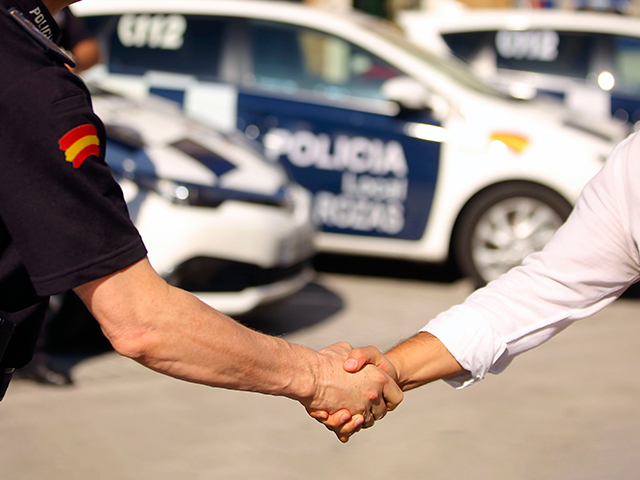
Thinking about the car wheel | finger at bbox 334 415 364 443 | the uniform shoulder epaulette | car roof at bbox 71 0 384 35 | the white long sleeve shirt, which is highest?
the uniform shoulder epaulette

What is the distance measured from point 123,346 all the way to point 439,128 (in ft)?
12.8

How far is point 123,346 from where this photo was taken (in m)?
1.36

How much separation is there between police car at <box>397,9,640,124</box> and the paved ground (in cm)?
379

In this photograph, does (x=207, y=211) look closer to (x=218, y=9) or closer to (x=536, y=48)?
(x=218, y=9)

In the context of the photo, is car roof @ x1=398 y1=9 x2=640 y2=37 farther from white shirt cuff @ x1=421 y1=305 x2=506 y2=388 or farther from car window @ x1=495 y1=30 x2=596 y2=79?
white shirt cuff @ x1=421 y1=305 x2=506 y2=388

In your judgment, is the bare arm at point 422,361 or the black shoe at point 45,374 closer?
the bare arm at point 422,361

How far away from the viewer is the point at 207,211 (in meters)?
3.74

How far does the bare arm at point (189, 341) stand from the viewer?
1.30 m

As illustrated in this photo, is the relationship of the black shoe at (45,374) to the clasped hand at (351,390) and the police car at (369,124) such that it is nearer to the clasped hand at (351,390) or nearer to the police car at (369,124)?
the police car at (369,124)

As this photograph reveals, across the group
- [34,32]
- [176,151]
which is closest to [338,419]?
[34,32]

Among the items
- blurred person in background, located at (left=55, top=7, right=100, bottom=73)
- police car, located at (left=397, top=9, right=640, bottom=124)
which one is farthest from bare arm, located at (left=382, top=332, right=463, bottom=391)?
police car, located at (left=397, top=9, right=640, bottom=124)

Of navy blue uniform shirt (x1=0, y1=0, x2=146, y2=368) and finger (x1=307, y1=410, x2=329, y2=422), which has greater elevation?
navy blue uniform shirt (x1=0, y1=0, x2=146, y2=368)

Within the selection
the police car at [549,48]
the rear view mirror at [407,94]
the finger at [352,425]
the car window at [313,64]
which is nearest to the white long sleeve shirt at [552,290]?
Answer: the finger at [352,425]

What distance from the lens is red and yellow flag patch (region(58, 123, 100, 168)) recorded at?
114 centimetres
